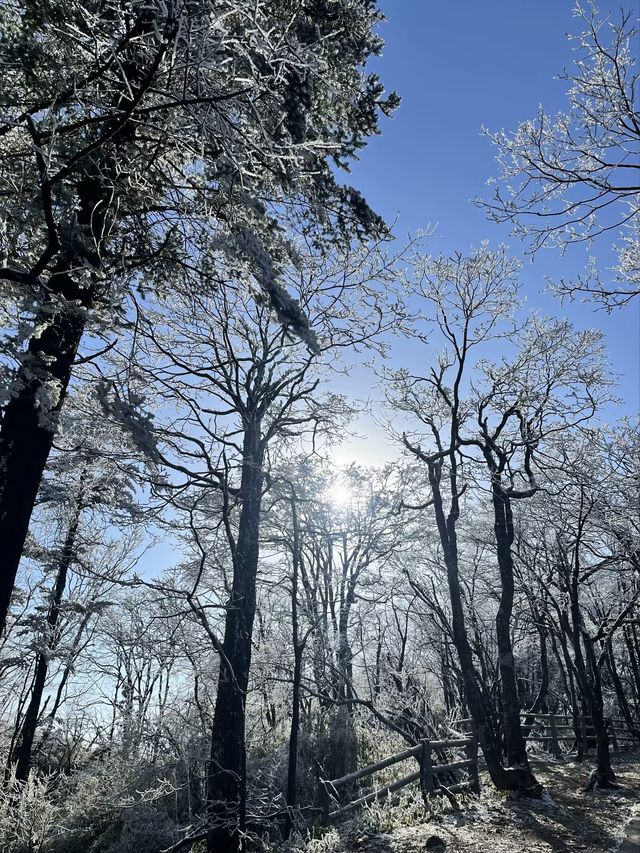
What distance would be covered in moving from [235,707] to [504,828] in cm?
414


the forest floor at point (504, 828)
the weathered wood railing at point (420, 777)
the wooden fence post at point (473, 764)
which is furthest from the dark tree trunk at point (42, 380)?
the wooden fence post at point (473, 764)

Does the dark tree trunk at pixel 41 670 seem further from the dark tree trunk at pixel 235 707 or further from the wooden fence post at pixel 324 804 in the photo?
the wooden fence post at pixel 324 804

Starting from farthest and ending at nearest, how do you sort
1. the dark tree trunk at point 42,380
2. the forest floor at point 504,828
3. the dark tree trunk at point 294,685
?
the dark tree trunk at point 294,685 < the forest floor at point 504,828 < the dark tree trunk at point 42,380

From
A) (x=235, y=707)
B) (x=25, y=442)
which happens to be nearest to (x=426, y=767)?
(x=235, y=707)

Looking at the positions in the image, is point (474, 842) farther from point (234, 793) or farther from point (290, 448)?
point (290, 448)

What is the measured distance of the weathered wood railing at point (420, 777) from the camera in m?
7.70

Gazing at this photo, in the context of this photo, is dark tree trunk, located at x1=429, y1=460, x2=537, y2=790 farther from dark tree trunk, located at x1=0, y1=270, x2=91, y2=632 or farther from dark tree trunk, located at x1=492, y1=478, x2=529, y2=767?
dark tree trunk, located at x1=0, y1=270, x2=91, y2=632

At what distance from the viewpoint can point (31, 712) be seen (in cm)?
1252

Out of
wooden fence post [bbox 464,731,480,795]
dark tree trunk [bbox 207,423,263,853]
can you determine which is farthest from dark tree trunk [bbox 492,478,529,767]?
dark tree trunk [bbox 207,423,263,853]

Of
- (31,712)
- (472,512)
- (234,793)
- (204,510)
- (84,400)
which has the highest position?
(472,512)

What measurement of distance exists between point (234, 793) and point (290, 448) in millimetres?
6482

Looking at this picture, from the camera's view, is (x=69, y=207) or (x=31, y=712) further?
(x=31, y=712)

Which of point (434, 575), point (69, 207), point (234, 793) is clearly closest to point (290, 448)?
point (234, 793)

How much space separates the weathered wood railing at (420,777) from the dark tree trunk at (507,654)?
1221mm
